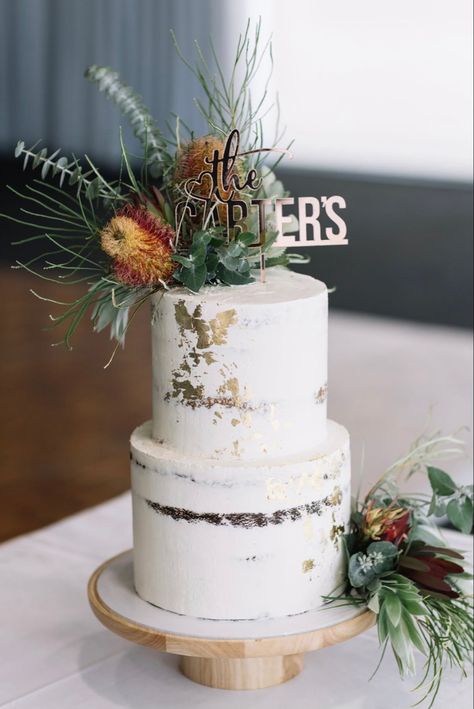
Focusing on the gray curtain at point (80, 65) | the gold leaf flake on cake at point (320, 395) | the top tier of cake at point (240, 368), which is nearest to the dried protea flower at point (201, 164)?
the top tier of cake at point (240, 368)

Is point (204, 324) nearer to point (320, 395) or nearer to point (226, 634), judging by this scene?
point (320, 395)

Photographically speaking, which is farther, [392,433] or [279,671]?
[392,433]

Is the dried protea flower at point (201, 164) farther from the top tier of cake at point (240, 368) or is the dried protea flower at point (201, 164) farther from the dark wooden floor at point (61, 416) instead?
the dark wooden floor at point (61, 416)

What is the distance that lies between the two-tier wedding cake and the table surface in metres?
0.13

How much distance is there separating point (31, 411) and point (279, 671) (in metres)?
2.44

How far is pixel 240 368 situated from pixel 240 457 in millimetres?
105

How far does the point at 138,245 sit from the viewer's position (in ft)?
3.77

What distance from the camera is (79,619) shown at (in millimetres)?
1492

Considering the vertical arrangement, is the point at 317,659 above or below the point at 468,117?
below

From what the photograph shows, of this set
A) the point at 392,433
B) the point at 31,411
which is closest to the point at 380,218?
the point at 31,411

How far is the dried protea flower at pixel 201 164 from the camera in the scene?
1.19 m

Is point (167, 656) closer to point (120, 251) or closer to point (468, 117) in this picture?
point (120, 251)

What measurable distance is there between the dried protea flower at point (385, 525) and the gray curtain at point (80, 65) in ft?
12.8

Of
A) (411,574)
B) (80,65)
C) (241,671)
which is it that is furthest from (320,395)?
(80,65)
